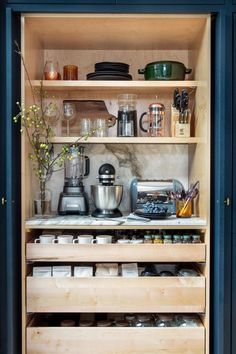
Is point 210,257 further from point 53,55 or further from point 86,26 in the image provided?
point 53,55

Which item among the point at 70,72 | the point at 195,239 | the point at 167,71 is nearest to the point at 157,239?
the point at 195,239

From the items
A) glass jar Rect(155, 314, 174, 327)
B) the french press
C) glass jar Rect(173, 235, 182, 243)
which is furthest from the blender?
glass jar Rect(155, 314, 174, 327)

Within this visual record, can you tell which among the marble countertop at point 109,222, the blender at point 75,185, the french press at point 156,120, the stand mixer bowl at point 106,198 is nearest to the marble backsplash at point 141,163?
the blender at point 75,185

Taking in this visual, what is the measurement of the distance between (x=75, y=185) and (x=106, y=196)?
0.25 m

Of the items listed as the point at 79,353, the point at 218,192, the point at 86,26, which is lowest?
the point at 79,353

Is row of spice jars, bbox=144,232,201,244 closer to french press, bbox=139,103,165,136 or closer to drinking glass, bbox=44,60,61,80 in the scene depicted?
french press, bbox=139,103,165,136

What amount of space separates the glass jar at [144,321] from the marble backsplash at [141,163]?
69 cm

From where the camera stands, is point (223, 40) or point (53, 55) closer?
point (223, 40)

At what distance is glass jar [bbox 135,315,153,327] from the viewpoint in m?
2.09

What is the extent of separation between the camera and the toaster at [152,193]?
2277 mm

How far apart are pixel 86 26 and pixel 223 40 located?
70 cm

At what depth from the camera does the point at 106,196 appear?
2191 mm

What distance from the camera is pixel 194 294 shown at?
6.51ft

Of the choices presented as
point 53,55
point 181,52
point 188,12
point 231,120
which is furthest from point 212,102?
point 53,55
